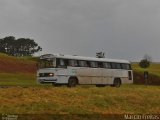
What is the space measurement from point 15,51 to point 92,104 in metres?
136

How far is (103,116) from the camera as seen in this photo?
2459cm

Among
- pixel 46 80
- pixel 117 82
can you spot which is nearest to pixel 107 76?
pixel 117 82

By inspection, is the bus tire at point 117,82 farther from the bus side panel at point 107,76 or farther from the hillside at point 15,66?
the hillside at point 15,66

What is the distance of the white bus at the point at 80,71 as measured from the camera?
134 feet

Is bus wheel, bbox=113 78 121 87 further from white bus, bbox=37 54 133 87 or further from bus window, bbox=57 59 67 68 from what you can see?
bus window, bbox=57 59 67 68

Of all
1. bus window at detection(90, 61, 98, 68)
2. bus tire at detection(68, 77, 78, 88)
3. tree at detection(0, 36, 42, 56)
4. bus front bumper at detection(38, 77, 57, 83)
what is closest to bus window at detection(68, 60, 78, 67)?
bus tire at detection(68, 77, 78, 88)

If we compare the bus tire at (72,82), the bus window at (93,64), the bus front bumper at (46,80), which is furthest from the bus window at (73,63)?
the bus window at (93,64)

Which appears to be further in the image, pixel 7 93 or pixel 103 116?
pixel 7 93

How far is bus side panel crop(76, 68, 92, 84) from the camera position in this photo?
142 feet

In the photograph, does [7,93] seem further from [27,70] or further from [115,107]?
[27,70]

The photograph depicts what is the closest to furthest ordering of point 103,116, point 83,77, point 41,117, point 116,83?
point 41,117, point 103,116, point 83,77, point 116,83

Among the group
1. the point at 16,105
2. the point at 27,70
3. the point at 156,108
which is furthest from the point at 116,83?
the point at 27,70

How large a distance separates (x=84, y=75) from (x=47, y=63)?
4.03 m

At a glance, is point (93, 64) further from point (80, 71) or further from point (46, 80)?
point (46, 80)
